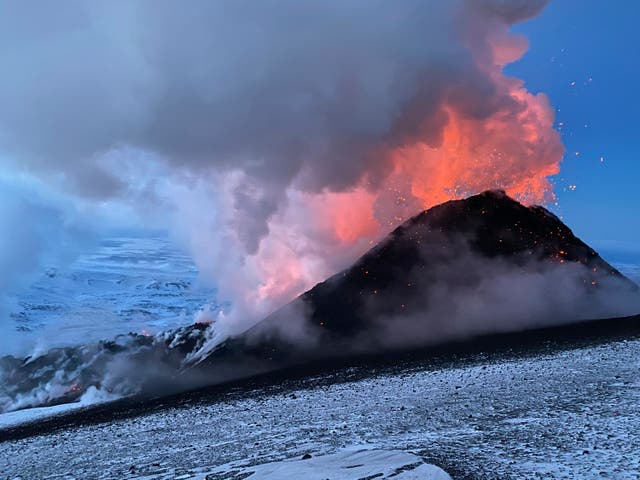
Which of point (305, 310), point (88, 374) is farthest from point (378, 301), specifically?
point (88, 374)

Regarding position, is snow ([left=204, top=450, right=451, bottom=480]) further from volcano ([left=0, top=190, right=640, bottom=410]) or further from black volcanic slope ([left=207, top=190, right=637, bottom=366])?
black volcanic slope ([left=207, top=190, right=637, bottom=366])

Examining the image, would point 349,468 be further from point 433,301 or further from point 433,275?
point 433,275

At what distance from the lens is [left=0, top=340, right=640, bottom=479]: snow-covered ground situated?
14477 millimetres

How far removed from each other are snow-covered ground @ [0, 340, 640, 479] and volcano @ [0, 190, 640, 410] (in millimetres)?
13570

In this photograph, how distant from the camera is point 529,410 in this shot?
19.6 m

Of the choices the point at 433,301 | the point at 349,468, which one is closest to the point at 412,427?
the point at 349,468

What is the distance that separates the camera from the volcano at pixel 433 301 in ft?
159

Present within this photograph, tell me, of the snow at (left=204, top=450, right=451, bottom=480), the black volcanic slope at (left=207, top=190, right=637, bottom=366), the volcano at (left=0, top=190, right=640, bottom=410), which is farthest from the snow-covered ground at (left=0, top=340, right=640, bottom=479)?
the black volcanic slope at (left=207, top=190, right=637, bottom=366)

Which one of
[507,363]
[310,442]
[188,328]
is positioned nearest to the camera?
[310,442]

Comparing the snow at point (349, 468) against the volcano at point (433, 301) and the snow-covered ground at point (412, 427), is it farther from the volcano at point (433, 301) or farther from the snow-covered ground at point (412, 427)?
the volcano at point (433, 301)

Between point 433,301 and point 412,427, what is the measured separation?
3903cm

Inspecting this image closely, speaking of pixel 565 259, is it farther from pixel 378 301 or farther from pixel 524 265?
pixel 378 301

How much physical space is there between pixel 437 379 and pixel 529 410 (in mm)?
9084

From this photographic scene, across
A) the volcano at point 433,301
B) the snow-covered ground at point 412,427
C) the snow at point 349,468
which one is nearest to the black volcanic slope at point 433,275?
the volcano at point 433,301
